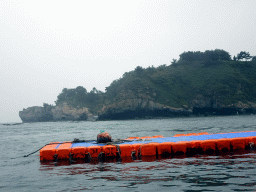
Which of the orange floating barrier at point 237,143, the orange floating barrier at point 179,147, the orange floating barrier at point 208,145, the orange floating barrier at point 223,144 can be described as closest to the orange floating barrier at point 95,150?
the orange floating barrier at point 179,147

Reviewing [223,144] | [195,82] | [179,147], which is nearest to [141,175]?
[179,147]

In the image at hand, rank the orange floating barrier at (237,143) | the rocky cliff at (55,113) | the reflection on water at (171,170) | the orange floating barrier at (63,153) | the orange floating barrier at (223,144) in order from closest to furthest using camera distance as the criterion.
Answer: the reflection on water at (171,170), the orange floating barrier at (63,153), the orange floating barrier at (223,144), the orange floating barrier at (237,143), the rocky cliff at (55,113)

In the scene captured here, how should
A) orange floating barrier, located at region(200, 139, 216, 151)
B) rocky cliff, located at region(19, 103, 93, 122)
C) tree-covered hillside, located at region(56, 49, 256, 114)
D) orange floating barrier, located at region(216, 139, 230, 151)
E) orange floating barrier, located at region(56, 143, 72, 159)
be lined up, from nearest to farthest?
orange floating barrier, located at region(56, 143, 72, 159) < orange floating barrier, located at region(200, 139, 216, 151) < orange floating barrier, located at region(216, 139, 230, 151) < tree-covered hillside, located at region(56, 49, 256, 114) < rocky cliff, located at region(19, 103, 93, 122)

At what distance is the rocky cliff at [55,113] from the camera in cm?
14725

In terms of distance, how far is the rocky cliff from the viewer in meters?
147

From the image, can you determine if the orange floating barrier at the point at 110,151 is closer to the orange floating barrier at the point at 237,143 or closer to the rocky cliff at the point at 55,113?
the orange floating barrier at the point at 237,143

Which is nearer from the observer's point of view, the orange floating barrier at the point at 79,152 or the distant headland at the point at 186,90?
the orange floating barrier at the point at 79,152

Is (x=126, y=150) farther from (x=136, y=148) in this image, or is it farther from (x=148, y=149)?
(x=148, y=149)

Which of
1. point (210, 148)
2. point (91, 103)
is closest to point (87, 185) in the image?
point (210, 148)

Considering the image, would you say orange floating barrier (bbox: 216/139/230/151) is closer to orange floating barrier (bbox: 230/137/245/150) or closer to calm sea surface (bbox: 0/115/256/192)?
orange floating barrier (bbox: 230/137/245/150)

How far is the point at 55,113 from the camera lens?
525ft

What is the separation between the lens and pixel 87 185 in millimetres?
8344

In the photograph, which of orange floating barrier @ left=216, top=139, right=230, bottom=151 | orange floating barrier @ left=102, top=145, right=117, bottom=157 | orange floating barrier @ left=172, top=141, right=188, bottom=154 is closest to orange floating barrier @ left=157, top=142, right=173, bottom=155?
orange floating barrier @ left=172, top=141, right=188, bottom=154

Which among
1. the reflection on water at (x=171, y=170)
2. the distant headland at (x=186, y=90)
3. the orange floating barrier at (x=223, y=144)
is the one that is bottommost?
the reflection on water at (x=171, y=170)
